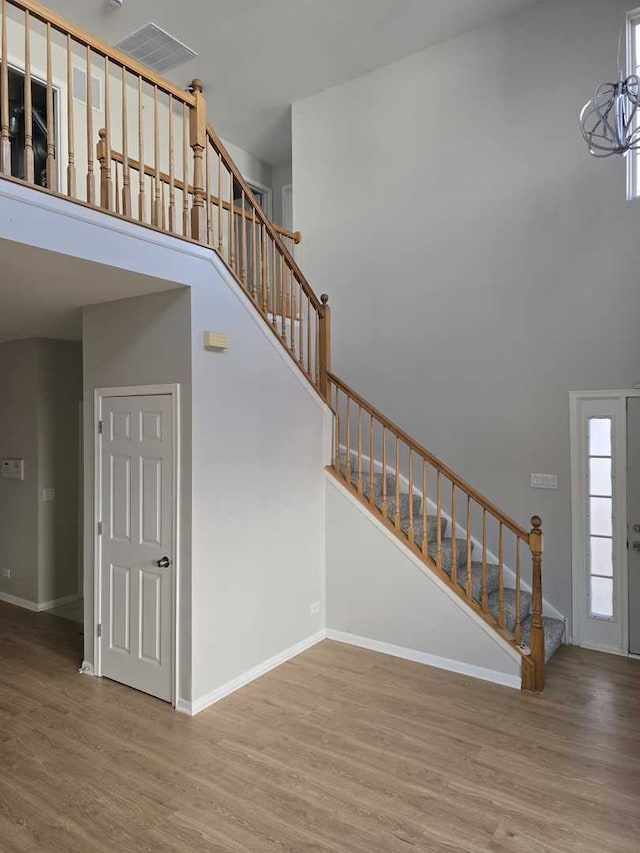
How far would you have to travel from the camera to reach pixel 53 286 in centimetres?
344

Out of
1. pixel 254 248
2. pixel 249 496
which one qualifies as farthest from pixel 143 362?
pixel 254 248

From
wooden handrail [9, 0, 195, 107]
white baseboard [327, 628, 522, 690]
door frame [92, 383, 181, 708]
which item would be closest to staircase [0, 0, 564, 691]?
wooden handrail [9, 0, 195, 107]

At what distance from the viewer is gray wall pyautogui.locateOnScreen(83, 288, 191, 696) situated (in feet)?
11.7

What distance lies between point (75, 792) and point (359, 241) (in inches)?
201

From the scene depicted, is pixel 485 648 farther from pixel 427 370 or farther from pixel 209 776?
pixel 427 370

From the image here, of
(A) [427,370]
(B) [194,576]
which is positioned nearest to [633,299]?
(A) [427,370]

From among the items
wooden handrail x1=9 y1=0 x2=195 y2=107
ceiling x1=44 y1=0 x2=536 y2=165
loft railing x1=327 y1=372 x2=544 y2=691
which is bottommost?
loft railing x1=327 y1=372 x2=544 y2=691

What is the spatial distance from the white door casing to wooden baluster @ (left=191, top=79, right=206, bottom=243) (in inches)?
124

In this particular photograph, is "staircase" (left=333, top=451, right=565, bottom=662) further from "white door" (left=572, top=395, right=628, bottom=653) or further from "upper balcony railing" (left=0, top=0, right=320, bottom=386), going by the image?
"upper balcony railing" (left=0, top=0, right=320, bottom=386)

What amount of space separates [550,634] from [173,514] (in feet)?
9.70

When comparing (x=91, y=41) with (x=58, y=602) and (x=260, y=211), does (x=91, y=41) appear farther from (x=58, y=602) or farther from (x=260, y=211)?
(x=58, y=602)

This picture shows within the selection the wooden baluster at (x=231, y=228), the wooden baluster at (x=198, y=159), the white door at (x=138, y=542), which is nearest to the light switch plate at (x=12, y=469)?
the white door at (x=138, y=542)

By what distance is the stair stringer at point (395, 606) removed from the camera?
3.99 m

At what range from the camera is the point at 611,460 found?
4484 mm
